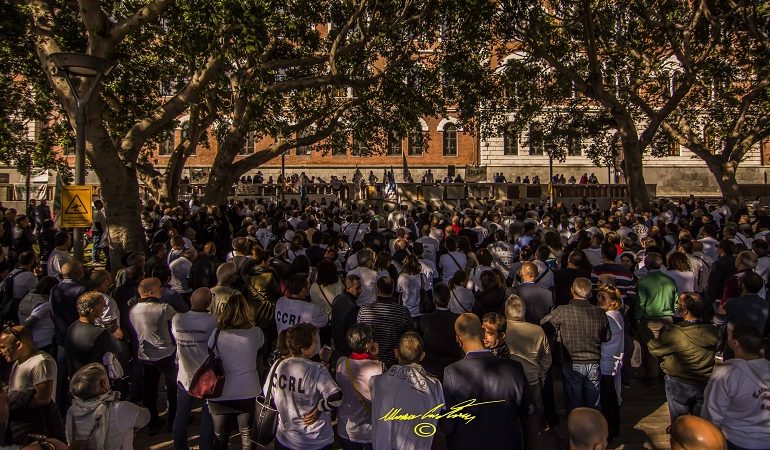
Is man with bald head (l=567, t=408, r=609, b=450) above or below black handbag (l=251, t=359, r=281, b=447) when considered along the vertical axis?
above

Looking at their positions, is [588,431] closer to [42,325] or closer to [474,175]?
[42,325]

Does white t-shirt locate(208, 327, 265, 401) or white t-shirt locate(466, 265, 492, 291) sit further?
white t-shirt locate(466, 265, 492, 291)

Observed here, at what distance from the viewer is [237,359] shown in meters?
4.89

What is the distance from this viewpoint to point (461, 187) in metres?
29.6

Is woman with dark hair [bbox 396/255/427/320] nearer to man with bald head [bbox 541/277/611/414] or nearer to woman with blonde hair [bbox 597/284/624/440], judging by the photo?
man with bald head [bbox 541/277/611/414]

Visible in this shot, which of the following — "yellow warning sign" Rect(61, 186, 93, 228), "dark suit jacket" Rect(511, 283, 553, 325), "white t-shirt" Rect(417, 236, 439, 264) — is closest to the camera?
"dark suit jacket" Rect(511, 283, 553, 325)

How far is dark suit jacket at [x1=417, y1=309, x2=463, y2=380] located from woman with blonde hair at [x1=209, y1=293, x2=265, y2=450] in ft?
5.54

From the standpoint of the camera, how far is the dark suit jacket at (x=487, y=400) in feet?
13.2

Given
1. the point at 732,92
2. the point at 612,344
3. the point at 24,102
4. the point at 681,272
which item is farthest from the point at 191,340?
the point at 732,92

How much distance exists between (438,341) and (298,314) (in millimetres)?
1426

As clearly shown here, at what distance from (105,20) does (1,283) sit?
22.7 ft

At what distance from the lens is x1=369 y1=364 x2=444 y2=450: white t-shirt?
3920 mm

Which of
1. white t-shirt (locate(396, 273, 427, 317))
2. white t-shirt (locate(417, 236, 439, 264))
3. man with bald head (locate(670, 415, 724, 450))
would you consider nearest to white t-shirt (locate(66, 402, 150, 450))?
man with bald head (locate(670, 415, 724, 450))

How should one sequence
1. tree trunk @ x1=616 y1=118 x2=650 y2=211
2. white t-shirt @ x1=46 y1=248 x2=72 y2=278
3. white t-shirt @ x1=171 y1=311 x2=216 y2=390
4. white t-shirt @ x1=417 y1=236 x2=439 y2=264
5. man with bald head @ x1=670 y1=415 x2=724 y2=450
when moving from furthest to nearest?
tree trunk @ x1=616 y1=118 x2=650 y2=211
white t-shirt @ x1=417 y1=236 x2=439 y2=264
white t-shirt @ x1=46 y1=248 x2=72 y2=278
white t-shirt @ x1=171 y1=311 x2=216 y2=390
man with bald head @ x1=670 y1=415 x2=724 y2=450
